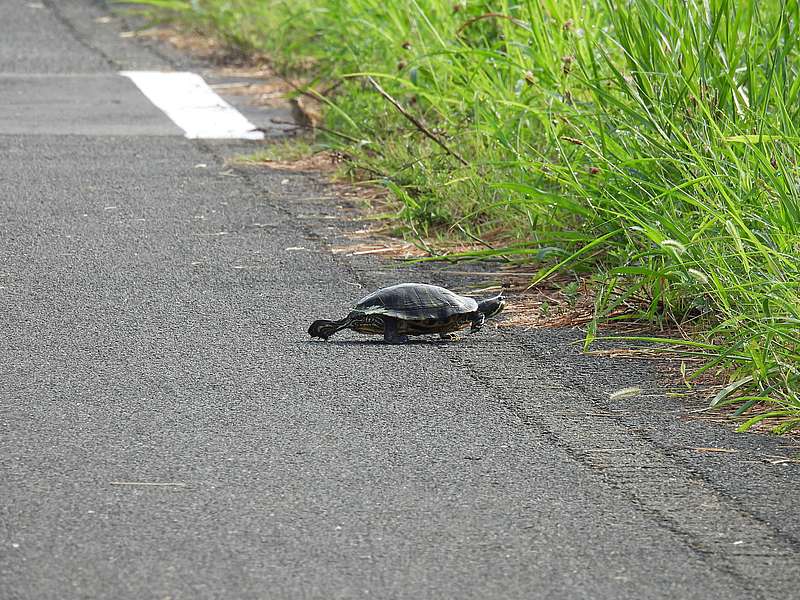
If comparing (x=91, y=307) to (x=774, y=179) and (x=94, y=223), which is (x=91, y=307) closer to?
(x=94, y=223)

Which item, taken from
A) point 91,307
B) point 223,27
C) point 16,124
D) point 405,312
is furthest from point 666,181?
point 223,27

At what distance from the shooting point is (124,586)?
2.94 metres

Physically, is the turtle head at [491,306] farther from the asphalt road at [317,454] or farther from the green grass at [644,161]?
the green grass at [644,161]

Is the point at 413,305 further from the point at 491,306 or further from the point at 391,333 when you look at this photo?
the point at 491,306

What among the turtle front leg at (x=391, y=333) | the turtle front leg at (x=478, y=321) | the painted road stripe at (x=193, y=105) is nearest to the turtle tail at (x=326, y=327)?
the turtle front leg at (x=391, y=333)

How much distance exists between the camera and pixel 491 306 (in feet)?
16.0

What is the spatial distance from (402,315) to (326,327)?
26 cm

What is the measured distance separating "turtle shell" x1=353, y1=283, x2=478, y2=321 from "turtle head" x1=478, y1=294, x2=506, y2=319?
0.12 meters

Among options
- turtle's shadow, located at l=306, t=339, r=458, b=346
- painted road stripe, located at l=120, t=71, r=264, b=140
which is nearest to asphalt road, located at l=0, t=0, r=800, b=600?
turtle's shadow, located at l=306, t=339, r=458, b=346

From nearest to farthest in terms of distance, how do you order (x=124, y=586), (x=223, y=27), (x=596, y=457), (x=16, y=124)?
(x=124, y=586)
(x=596, y=457)
(x=16, y=124)
(x=223, y=27)

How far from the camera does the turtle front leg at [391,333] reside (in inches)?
184

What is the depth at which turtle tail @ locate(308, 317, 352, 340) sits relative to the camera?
467 centimetres

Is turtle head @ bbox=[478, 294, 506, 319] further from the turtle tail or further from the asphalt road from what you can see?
the turtle tail

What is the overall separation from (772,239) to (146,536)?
242cm
